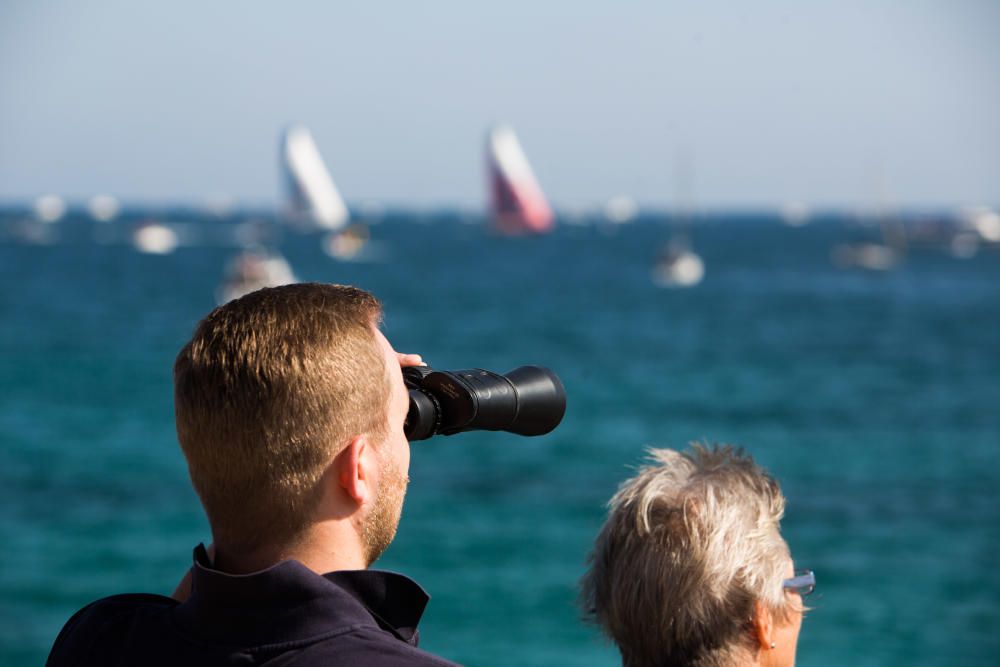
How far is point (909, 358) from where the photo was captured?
83.9 ft

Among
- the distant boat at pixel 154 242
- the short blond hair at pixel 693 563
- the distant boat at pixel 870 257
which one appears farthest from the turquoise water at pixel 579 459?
the distant boat at pixel 154 242

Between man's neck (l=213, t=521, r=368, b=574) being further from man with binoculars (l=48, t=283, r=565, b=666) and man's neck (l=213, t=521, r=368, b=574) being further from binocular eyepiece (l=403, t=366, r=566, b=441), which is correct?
binocular eyepiece (l=403, t=366, r=566, b=441)

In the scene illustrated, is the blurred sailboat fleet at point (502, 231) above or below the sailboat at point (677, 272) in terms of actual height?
above

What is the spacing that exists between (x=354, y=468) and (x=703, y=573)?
0.65 metres

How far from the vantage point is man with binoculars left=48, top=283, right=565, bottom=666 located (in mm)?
1221

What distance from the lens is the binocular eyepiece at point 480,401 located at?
5.26ft

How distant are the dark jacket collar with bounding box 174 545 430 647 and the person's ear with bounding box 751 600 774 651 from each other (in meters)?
0.62

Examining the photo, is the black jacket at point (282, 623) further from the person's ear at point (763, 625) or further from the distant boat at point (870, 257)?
the distant boat at point (870, 257)

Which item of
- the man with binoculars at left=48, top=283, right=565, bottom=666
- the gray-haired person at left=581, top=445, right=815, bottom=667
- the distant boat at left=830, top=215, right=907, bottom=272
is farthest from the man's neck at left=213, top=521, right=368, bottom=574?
the distant boat at left=830, top=215, right=907, bottom=272

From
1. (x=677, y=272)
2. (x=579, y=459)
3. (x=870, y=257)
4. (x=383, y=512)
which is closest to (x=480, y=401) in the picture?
(x=383, y=512)

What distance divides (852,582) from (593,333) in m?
19.1

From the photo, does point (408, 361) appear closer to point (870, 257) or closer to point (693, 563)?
point (693, 563)

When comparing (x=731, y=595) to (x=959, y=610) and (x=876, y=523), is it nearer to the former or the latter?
(x=959, y=610)

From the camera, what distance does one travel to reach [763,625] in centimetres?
171
